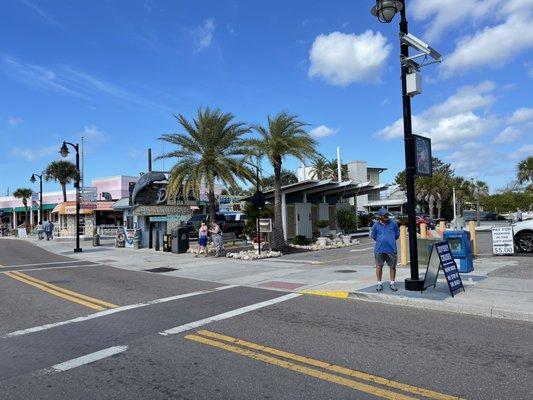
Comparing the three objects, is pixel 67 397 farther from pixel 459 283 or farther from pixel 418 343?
pixel 459 283

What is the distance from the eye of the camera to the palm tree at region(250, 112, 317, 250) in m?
22.2

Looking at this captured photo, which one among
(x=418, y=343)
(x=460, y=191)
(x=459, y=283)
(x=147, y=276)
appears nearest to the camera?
(x=418, y=343)

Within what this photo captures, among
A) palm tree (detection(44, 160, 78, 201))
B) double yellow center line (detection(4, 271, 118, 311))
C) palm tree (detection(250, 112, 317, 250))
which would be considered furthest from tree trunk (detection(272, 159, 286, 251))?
palm tree (detection(44, 160, 78, 201))

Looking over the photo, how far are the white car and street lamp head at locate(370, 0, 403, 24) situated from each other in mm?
9723

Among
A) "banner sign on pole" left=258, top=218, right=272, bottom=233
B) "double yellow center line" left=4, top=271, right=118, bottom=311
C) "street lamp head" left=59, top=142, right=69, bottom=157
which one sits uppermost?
"street lamp head" left=59, top=142, right=69, bottom=157

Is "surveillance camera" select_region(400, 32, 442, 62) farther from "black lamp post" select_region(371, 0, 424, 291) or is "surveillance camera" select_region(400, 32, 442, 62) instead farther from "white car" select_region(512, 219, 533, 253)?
"white car" select_region(512, 219, 533, 253)

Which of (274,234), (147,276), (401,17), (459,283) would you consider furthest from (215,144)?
(459,283)

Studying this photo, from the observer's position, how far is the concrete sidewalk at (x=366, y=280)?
852 cm

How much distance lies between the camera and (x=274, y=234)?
2166cm

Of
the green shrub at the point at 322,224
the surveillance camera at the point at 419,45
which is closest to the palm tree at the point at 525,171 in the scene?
the green shrub at the point at 322,224

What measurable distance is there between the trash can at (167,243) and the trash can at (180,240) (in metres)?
0.57

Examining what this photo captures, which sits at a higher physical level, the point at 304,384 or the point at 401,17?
the point at 401,17

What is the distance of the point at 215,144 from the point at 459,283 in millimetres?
16625

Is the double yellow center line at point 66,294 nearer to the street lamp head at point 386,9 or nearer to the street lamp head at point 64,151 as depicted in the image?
the street lamp head at point 386,9
